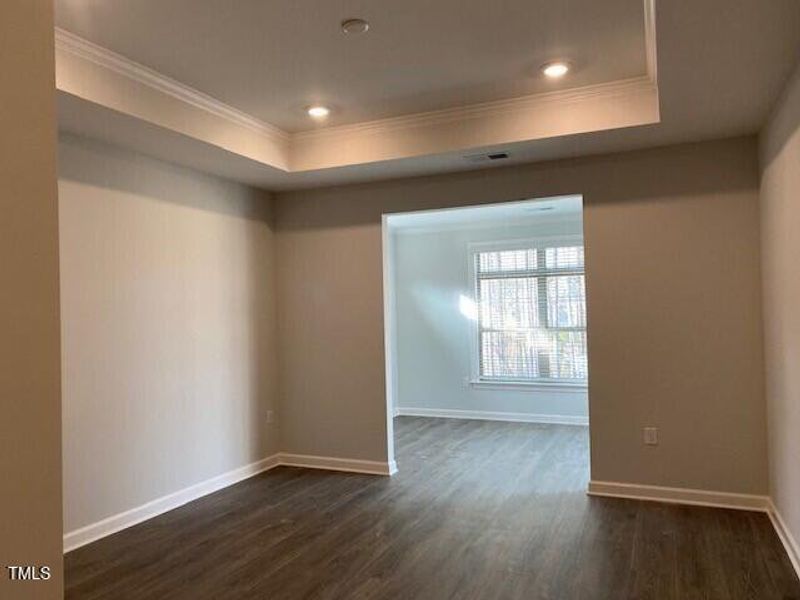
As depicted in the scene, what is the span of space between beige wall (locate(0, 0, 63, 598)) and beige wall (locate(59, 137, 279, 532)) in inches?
119

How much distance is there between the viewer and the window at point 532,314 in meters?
7.07

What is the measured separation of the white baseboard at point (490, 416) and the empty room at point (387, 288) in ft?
4.00

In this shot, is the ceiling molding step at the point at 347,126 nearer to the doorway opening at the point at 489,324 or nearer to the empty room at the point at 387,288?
the empty room at the point at 387,288

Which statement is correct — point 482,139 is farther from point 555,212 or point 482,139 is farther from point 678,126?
point 555,212

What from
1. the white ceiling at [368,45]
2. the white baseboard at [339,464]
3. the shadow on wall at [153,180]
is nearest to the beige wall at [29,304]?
the white ceiling at [368,45]

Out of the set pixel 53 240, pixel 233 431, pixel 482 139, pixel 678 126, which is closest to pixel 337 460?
pixel 233 431

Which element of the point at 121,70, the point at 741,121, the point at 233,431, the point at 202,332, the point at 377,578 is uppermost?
the point at 121,70

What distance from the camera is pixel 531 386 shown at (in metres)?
7.23

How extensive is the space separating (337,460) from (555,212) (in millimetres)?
3822

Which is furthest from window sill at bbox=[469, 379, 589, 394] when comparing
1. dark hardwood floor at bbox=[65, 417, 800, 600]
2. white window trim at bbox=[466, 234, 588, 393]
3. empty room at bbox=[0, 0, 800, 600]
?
dark hardwood floor at bbox=[65, 417, 800, 600]

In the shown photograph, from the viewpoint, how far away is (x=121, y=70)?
3.16 m

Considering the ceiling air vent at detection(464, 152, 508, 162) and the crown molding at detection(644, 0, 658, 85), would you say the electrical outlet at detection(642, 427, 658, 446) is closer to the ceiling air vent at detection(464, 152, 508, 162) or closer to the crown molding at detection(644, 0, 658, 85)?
the ceiling air vent at detection(464, 152, 508, 162)

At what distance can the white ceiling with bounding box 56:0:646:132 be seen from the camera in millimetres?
2682

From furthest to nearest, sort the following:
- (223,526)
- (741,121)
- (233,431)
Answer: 1. (233,431)
2. (223,526)
3. (741,121)
